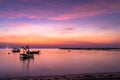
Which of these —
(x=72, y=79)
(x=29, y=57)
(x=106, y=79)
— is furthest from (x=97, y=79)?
(x=29, y=57)

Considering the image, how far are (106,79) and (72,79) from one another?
3856 millimetres

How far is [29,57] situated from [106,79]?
6655 centimetres

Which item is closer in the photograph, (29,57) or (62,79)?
(62,79)

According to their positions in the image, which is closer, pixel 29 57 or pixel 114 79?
pixel 114 79

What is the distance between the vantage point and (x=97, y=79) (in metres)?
21.1

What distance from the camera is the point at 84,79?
2114cm

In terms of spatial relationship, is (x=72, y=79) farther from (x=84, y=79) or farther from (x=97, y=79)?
(x=97, y=79)

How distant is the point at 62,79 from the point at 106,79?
501cm

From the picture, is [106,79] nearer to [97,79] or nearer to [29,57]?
[97,79]

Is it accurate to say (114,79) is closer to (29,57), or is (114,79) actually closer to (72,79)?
(72,79)

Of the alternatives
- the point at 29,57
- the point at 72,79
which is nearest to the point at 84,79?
the point at 72,79

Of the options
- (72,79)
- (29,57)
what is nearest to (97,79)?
(72,79)

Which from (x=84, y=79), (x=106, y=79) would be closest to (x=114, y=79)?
(x=106, y=79)

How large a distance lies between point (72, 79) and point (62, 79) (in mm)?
1164
